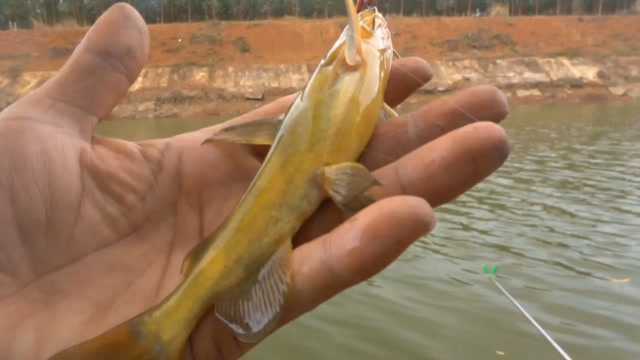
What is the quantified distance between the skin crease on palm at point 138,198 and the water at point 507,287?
150 inches

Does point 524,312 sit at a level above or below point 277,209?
below

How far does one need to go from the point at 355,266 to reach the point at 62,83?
2.41m

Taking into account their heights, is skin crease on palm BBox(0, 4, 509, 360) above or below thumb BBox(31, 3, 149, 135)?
below

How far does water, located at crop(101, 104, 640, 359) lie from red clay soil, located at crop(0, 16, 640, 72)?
37384mm

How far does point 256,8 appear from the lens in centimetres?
6291

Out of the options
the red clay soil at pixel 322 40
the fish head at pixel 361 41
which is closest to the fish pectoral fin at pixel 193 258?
the fish head at pixel 361 41

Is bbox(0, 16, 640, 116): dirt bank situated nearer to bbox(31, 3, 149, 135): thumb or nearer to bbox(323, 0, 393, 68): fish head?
bbox(31, 3, 149, 135): thumb

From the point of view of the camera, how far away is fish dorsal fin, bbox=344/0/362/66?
131 inches

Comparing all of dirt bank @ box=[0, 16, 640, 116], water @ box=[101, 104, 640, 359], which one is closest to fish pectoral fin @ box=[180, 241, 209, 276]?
water @ box=[101, 104, 640, 359]

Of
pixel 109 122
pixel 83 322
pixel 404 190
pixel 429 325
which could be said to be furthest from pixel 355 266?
pixel 109 122

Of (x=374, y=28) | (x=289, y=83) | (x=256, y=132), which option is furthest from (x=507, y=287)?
(x=289, y=83)

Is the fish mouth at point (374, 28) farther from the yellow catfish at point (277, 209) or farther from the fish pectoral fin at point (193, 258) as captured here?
the fish pectoral fin at point (193, 258)

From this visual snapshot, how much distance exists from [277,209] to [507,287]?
666 centimetres

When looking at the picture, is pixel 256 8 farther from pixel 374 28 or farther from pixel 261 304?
pixel 261 304
